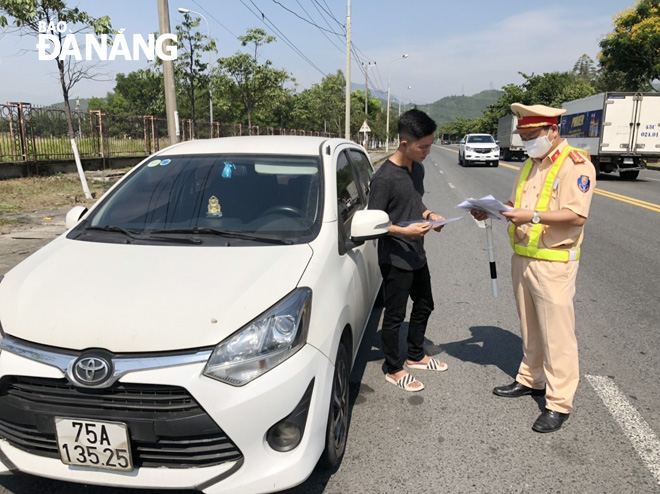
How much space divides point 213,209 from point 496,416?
2.15 m

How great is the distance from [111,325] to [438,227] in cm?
210

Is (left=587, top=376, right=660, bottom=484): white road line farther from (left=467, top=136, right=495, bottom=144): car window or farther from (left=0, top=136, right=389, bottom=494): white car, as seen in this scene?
(left=467, top=136, right=495, bottom=144): car window

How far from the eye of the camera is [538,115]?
9.68 feet

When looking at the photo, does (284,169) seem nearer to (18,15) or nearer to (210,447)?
(210,447)

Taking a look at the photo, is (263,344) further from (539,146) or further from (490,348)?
(490,348)

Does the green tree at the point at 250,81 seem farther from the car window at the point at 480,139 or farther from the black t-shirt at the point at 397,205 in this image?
the black t-shirt at the point at 397,205

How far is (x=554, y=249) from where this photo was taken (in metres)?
2.98

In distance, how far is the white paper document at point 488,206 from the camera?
9.74 ft

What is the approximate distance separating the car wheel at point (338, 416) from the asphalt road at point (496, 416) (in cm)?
11

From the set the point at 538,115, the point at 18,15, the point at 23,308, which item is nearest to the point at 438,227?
the point at 538,115

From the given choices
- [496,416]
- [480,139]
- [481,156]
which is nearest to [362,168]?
[496,416]

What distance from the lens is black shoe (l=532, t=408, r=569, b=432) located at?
3002 mm

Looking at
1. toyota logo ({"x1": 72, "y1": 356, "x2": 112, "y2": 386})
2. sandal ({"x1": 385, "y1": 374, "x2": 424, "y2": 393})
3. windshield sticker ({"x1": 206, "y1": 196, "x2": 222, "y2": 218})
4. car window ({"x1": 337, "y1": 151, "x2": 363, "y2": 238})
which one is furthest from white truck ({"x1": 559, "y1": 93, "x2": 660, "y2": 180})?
toyota logo ({"x1": 72, "y1": 356, "x2": 112, "y2": 386})

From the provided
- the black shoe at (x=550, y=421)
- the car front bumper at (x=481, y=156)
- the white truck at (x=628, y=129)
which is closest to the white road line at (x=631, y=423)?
the black shoe at (x=550, y=421)
